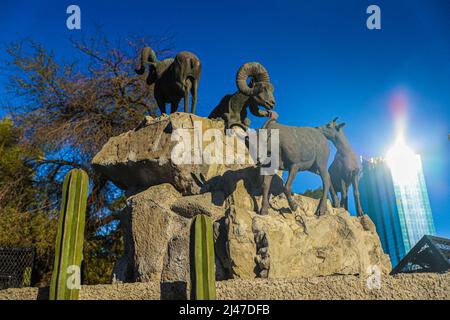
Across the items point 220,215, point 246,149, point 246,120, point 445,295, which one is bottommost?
point 445,295

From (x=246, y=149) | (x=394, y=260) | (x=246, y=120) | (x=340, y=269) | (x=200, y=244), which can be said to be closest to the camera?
(x=200, y=244)

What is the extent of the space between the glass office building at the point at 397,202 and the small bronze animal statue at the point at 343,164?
2154cm

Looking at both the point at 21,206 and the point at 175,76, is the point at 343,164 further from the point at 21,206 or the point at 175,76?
the point at 21,206

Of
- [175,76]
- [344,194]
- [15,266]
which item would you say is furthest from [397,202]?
[15,266]

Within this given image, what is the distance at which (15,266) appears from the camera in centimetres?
780

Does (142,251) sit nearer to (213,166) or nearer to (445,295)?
(213,166)

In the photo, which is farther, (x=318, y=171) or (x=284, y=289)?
(x=318, y=171)

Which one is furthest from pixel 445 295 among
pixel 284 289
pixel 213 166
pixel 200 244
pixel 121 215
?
pixel 121 215

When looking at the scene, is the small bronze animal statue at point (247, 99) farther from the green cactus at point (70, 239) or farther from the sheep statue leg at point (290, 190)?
the green cactus at point (70, 239)

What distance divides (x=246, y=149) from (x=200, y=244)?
4.32 m

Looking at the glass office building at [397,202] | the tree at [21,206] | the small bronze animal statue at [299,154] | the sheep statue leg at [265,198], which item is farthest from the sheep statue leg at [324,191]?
the glass office building at [397,202]

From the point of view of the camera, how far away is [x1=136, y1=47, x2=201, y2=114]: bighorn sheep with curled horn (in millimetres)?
8445

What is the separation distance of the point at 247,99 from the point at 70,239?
6.13 meters

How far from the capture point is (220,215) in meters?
6.38
